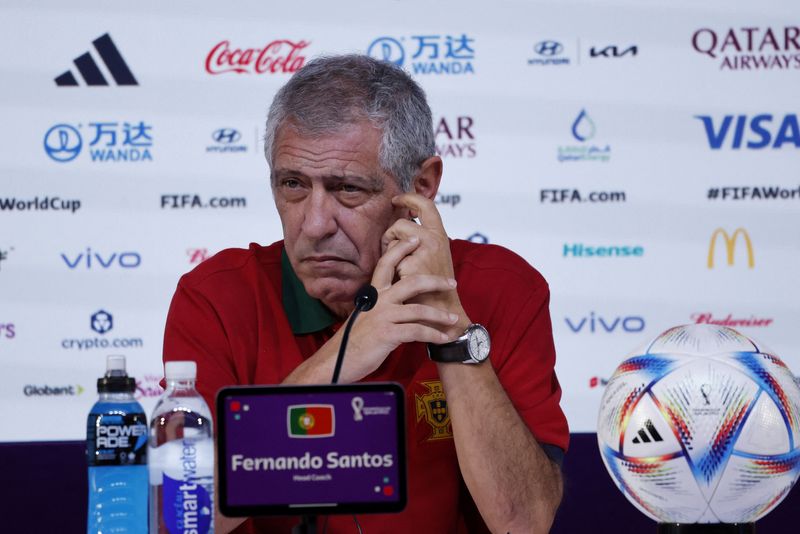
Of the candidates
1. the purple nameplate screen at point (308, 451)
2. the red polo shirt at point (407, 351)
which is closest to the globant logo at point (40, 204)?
the red polo shirt at point (407, 351)

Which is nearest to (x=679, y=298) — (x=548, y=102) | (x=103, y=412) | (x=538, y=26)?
(x=548, y=102)

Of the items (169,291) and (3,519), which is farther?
(169,291)

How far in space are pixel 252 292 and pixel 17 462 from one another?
3.48 feet

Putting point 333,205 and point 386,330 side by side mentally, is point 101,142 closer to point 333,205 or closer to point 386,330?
point 333,205

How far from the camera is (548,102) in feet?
11.7

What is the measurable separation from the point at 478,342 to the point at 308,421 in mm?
551

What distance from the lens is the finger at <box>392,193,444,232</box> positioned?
5.70ft

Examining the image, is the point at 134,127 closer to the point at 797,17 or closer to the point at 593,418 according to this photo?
the point at 593,418

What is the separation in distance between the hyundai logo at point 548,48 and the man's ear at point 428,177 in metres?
1.76

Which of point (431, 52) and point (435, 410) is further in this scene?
point (431, 52)

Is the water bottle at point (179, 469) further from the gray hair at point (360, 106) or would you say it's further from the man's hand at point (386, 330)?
the gray hair at point (360, 106)

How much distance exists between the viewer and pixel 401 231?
67.7 inches

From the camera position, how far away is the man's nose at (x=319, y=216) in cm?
172

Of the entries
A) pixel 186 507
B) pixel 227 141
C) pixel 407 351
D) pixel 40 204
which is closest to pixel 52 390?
pixel 40 204
